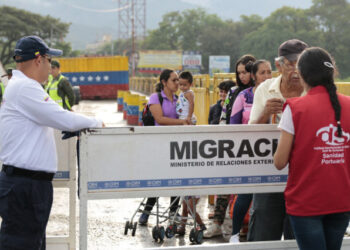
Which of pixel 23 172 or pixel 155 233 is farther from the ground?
pixel 23 172

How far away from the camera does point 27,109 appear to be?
3.50 metres

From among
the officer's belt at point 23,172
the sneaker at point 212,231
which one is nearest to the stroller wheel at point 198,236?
the sneaker at point 212,231

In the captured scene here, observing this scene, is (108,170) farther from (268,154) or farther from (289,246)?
(289,246)

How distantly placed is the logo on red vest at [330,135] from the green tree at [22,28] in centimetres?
7816

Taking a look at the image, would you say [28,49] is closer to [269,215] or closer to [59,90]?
[269,215]

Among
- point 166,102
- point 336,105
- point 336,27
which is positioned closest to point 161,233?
point 166,102

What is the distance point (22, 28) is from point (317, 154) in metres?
83.7

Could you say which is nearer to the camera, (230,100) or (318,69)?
(318,69)

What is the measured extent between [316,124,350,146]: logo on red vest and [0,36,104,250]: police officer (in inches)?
61.1

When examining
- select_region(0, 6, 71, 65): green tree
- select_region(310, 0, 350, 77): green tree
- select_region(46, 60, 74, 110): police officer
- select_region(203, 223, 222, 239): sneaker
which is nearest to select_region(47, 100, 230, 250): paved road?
select_region(203, 223, 222, 239): sneaker

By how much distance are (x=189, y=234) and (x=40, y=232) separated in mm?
3077

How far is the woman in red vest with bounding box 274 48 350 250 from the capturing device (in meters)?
3.00

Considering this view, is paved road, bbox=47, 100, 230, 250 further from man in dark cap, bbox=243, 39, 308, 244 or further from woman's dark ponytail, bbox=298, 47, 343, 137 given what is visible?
woman's dark ponytail, bbox=298, 47, 343, 137

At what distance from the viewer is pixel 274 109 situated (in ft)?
13.1
